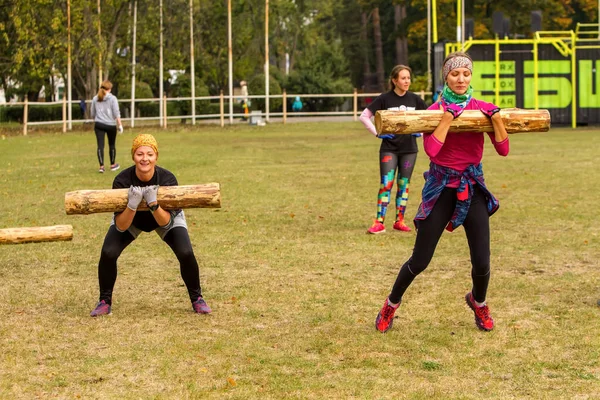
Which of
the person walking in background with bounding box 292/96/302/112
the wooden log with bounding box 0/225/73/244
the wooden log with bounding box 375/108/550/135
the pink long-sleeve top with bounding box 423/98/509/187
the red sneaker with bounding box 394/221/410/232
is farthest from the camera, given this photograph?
the person walking in background with bounding box 292/96/302/112

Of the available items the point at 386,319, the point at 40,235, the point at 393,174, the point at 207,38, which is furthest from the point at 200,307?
the point at 207,38

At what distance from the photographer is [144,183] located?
7699 millimetres

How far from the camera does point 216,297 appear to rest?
A: 8727 mm

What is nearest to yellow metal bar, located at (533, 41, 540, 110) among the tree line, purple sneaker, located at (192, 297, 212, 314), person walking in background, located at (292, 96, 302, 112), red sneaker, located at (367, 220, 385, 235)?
the tree line

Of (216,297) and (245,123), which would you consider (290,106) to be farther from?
(216,297)

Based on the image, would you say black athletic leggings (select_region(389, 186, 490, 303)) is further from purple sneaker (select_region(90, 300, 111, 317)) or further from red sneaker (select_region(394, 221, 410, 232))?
red sneaker (select_region(394, 221, 410, 232))

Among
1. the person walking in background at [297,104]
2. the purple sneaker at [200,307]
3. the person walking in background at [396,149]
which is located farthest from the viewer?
the person walking in background at [297,104]

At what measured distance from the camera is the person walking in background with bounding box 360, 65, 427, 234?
38.4 ft

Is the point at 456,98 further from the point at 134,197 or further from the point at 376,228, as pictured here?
the point at 376,228

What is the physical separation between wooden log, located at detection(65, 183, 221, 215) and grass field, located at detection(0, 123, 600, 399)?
0.82 m

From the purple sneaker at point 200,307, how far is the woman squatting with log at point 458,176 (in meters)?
1.66

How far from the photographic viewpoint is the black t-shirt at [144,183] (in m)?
7.71

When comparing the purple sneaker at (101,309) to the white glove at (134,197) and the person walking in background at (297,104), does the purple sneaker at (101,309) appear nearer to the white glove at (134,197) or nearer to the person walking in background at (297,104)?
the white glove at (134,197)

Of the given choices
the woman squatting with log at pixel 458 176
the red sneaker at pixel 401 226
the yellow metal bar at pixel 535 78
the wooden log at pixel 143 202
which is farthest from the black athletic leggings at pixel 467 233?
the yellow metal bar at pixel 535 78
